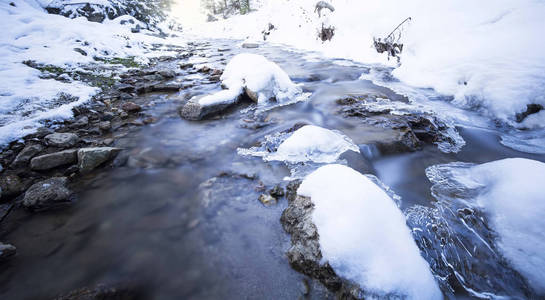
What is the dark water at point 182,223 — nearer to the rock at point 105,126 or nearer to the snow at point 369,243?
the snow at point 369,243

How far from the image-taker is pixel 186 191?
2.10 metres

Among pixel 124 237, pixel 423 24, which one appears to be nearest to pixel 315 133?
pixel 124 237

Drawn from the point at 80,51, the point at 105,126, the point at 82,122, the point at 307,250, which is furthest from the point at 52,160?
the point at 80,51

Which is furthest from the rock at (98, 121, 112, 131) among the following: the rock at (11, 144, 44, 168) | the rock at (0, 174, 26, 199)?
the rock at (0, 174, 26, 199)

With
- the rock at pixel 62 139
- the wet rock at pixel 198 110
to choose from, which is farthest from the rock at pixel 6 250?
the wet rock at pixel 198 110

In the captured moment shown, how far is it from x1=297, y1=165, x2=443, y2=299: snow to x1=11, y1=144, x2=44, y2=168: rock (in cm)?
293

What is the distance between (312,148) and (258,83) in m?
2.06

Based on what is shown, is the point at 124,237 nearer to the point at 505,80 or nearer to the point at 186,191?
the point at 186,191

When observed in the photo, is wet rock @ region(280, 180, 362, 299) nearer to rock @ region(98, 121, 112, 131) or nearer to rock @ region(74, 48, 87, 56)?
rock @ region(98, 121, 112, 131)

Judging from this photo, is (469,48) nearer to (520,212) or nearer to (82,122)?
(520,212)

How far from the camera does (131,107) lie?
3.71 m

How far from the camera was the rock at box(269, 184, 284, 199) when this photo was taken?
197 centimetres

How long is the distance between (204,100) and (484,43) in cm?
499

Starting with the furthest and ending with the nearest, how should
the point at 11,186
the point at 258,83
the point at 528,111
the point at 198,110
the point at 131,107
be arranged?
the point at 258,83 → the point at 131,107 → the point at 198,110 → the point at 528,111 → the point at 11,186
